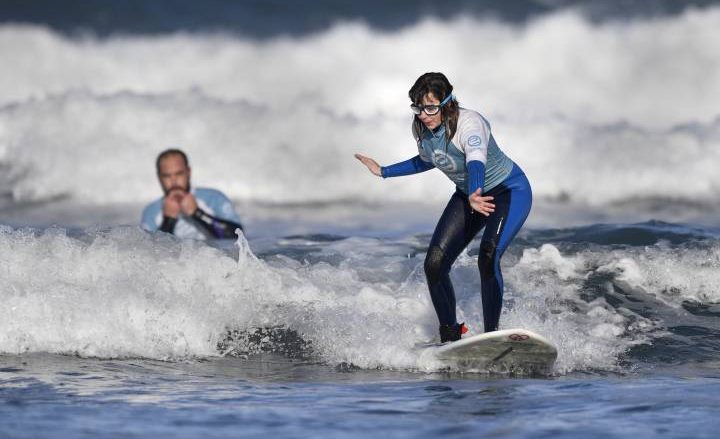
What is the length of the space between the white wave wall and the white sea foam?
8.03 metres

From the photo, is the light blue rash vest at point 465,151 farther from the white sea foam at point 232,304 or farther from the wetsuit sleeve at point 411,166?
the white sea foam at point 232,304

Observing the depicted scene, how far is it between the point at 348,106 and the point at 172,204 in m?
10.8

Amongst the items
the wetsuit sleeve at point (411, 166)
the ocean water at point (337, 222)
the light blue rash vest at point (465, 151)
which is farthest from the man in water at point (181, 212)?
the light blue rash vest at point (465, 151)

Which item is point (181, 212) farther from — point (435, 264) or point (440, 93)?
point (440, 93)

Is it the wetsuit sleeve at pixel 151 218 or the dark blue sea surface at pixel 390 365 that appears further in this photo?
the wetsuit sleeve at pixel 151 218

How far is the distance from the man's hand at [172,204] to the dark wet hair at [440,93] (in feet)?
14.1

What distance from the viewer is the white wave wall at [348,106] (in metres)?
18.4

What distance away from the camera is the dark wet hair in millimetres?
7039

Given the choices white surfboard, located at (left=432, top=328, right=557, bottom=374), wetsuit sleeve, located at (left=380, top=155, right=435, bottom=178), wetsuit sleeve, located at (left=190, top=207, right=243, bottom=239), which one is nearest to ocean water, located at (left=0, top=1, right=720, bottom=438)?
white surfboard, located at (left=432, top=328, right=557, bottom=374)

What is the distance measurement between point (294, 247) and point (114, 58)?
491 inches

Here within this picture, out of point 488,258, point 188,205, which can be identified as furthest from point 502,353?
point 188,205

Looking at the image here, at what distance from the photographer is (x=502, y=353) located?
7293 mm

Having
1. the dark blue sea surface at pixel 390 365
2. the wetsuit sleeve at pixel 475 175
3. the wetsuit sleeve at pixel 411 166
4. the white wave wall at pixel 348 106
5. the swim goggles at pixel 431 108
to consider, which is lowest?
the dark blue sea surface at pixel 390 365

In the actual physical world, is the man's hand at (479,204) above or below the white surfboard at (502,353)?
above
